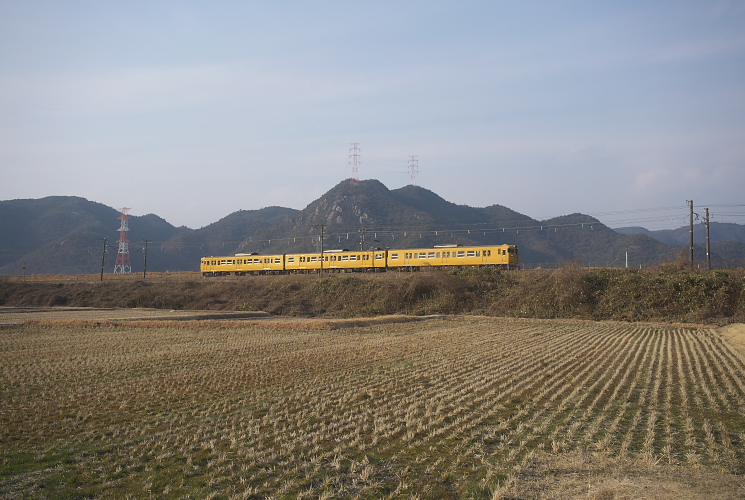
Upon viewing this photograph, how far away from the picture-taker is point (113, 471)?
6879mm

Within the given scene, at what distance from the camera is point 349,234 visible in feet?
316

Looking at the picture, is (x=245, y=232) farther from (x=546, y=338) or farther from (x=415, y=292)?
(x=546, y=338)

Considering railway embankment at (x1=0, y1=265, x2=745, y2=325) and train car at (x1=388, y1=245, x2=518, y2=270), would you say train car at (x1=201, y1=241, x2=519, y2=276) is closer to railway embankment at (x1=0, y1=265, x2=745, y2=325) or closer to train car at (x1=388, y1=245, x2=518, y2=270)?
train car at (x1=388, y1=245, x2=518, y2=270)

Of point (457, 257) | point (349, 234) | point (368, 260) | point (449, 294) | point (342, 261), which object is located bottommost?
point (449, 294)

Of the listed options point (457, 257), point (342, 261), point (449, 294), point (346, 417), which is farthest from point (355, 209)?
point (346, 417)

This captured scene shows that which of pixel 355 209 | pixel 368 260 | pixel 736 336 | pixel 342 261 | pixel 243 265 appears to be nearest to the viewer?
pixel 736 336

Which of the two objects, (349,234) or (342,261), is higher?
(349,234)

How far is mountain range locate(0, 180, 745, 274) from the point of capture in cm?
8506

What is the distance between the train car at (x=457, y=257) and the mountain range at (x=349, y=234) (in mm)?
14035

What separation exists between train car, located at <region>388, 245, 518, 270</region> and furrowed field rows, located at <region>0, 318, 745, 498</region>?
25320mm

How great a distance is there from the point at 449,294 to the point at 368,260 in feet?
42.4

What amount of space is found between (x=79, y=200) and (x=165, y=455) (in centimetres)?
18389

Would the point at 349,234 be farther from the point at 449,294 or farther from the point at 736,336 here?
the point at 736,336

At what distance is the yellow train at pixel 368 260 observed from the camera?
4531 cm
